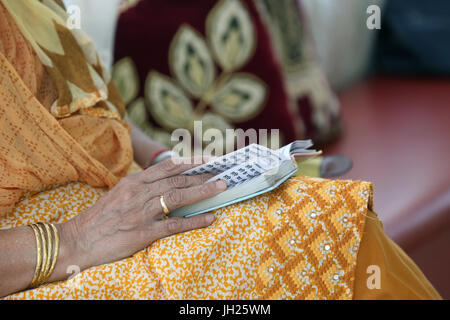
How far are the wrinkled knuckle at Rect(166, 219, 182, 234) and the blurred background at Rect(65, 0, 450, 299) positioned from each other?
60cm

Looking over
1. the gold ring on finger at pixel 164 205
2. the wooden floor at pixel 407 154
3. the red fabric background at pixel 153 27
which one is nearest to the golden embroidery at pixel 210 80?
the red fabric background at pixel 153 27

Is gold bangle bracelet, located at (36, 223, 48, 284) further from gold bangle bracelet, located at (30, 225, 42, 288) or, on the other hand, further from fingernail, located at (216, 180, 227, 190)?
fingernail, located at (216, 180, 227, 190)

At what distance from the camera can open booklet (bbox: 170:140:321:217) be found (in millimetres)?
832

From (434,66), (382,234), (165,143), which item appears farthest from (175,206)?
(434,66)

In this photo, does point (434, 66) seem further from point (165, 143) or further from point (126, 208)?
point (126, 208)

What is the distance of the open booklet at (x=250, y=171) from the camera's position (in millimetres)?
832

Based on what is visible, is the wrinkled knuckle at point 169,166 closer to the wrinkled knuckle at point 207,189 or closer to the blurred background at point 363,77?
the wrinkled knuckle at point 207,189

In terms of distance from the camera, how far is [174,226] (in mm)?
854

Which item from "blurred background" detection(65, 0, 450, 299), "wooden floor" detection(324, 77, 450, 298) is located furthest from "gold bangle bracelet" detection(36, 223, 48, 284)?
"wooden floor" detection(324, 77, 450, 298)

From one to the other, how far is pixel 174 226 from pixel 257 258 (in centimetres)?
14

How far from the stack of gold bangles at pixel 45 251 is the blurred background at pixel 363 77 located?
0.61 meters

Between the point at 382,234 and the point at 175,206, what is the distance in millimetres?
315

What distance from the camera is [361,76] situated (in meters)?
2.30

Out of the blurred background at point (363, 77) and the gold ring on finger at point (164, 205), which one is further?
Result: the blurred background at point (363, 77)
